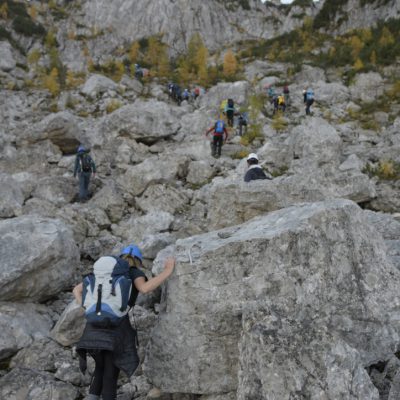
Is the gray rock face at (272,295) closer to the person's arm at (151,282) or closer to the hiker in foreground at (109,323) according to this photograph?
the person's arm at (151,282)

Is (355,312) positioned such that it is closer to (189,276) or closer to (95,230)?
(189,276)

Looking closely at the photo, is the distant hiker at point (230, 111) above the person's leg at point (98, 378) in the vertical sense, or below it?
above

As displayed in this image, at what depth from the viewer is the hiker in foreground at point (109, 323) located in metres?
3.79

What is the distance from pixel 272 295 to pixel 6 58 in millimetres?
41645

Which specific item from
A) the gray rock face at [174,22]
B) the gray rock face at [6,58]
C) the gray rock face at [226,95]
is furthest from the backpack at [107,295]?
the gray rock face at [174,22]

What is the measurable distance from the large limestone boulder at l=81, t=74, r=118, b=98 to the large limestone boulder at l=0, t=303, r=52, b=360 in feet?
78.7

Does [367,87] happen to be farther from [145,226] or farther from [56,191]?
[56,191]

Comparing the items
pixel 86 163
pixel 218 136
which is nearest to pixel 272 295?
pixel 86 163

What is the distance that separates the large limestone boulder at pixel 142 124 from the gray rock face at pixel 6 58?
2441 cm

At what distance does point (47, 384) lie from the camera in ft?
14.4

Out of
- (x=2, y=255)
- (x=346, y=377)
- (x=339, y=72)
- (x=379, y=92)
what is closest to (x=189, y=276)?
(x=346, y=377)

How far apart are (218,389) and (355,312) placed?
191cm

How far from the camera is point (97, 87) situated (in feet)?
91.5

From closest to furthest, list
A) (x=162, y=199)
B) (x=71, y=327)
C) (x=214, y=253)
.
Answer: (x=214, y=253), (x=71, y=327), (x=162, y=199)
